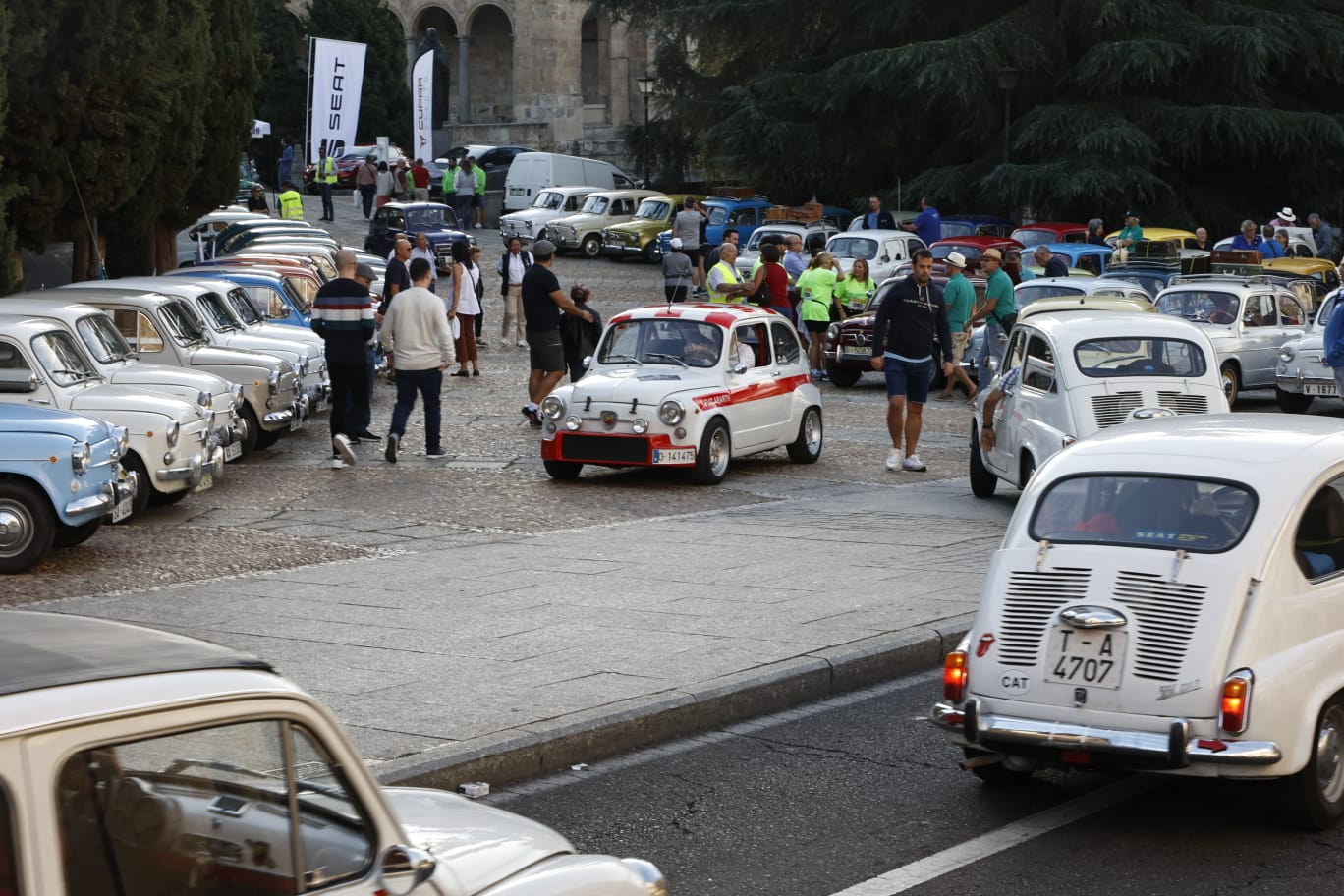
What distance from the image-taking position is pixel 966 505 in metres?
15.5

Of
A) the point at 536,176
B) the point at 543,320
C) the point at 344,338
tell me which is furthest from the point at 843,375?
the point at 536,176

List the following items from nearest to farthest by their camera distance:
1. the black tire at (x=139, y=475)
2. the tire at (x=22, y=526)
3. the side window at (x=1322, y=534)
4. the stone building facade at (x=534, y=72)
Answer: the side window at (x=1322, y=534) → the tire at (x=22, y=526) → the black tire at (x=139, y=475) → the stone building facade at (x=534, y=72)

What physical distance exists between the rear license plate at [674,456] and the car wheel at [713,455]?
0.29 feet

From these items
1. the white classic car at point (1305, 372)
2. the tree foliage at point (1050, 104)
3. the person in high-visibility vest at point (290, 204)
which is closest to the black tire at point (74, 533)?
the white classic car at point (1305, 372)

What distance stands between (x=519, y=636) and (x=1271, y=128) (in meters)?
34.9

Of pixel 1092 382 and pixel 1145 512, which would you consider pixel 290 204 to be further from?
pixel 1145 512

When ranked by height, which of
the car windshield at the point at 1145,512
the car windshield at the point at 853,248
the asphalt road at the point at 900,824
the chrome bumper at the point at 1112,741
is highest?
the car windshield at the point at 853,248

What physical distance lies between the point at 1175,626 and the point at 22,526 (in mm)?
8072

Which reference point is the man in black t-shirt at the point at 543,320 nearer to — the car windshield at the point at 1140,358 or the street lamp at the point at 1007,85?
the car windshield at the point at 1140,358

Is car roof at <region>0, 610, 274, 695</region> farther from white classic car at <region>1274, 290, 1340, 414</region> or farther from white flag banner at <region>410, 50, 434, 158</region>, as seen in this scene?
white flag banner at <region>410, 50, 434, 158</region>

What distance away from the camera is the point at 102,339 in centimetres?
1577

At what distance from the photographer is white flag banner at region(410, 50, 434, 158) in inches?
1954

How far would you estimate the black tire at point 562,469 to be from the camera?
16.7 meters

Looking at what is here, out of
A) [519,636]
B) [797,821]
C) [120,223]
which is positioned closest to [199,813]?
Answer: [797,821]
